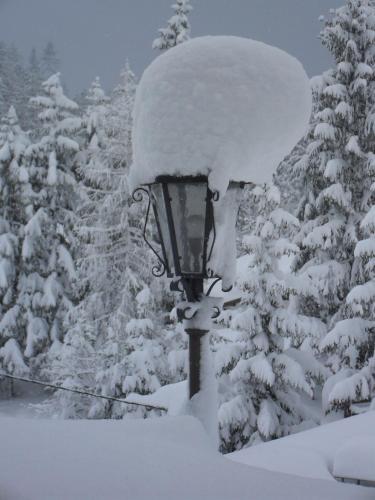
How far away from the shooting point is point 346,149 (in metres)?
12.4

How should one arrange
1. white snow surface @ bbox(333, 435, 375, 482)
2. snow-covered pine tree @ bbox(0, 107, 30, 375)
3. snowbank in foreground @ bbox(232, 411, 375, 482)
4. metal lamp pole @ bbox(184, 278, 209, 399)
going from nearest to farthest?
metal lamp pole @ bbox(184, 278, 209, 399) < white snow surface @ bbox(333, 435, 375, 482) < snowbank in foreground @ bbox(232, 411, 375, 482) < snow-covered pine tree @ bbox(0, 107, 30, 375)

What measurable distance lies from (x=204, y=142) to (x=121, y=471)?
1.49m

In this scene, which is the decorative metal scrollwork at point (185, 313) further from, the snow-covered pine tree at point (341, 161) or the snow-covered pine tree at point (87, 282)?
the snow-covered pine tree at point (341, 161)

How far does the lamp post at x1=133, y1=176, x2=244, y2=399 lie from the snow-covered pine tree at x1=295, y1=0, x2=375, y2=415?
32.8 feet

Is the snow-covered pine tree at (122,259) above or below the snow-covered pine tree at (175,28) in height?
below

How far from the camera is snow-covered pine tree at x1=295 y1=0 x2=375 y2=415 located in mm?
12438

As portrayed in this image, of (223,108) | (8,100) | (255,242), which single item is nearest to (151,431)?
(223,108)

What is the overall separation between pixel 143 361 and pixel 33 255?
26.4ft

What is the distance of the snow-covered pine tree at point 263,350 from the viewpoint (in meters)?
A: 10.0

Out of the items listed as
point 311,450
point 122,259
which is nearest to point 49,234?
point 122,259

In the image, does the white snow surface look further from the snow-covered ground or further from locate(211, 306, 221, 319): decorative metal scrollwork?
the snow-covered ground

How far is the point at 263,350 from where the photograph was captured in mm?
10328

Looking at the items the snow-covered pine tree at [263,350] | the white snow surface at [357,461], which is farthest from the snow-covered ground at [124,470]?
the snow-covered pine tree at [263,350]

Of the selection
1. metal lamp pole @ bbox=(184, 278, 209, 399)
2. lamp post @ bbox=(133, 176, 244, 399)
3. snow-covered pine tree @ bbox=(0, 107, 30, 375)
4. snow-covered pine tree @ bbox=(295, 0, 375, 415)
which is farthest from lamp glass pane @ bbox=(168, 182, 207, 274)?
snow-covered pine tree @ bbox=(0, 107, 30, 375)
